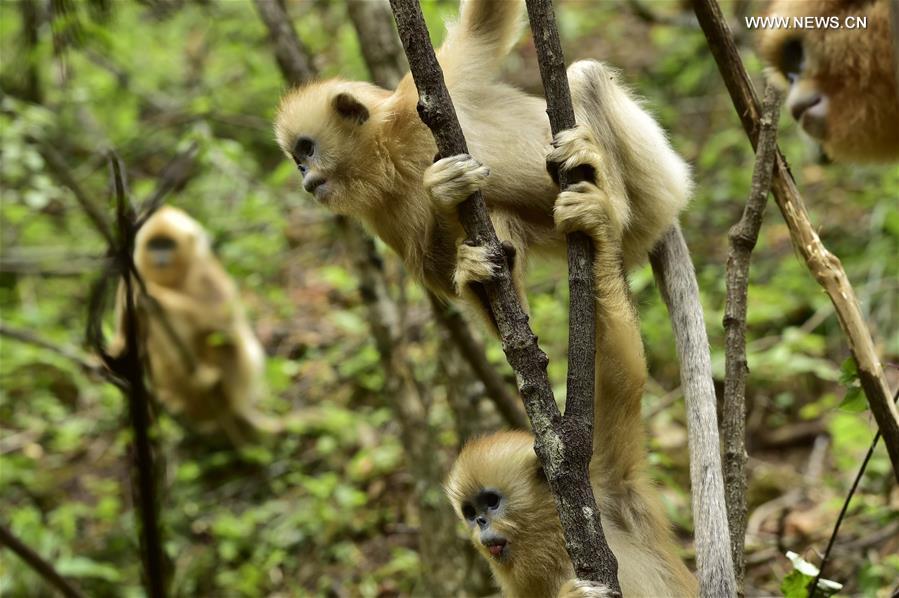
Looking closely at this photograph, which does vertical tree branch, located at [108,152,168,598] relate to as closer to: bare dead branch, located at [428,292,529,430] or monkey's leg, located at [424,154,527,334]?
monkey's leg, located at [424,154,527,334]

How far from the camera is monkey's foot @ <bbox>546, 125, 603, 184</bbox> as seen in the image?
8.70 feet

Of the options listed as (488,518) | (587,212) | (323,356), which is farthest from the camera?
(323,356)

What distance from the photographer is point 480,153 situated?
3246mm

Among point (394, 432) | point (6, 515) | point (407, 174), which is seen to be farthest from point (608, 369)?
point (6, 515)

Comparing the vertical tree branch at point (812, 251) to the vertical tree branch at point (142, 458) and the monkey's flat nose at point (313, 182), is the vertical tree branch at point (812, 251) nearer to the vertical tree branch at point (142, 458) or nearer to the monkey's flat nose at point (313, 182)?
the monkey's flat nose at point (313, 182)

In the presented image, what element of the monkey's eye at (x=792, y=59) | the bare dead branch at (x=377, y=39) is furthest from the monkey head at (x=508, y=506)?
the monkey's eye at (x=792, y=59)

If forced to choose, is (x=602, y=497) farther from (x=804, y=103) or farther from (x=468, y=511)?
(x=804, y=103)

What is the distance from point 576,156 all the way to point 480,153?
0.61 metres

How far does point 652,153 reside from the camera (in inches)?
126

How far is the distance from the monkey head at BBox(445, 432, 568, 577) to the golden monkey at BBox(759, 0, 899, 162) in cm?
Result: 235

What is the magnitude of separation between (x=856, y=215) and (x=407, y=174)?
5.03 m

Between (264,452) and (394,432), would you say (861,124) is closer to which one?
(394,432)

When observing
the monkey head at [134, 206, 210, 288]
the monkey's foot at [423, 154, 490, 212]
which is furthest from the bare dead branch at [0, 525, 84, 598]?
the monkey head at [134, 206, 210, 288]

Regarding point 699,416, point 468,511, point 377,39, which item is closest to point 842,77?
point 377,39
